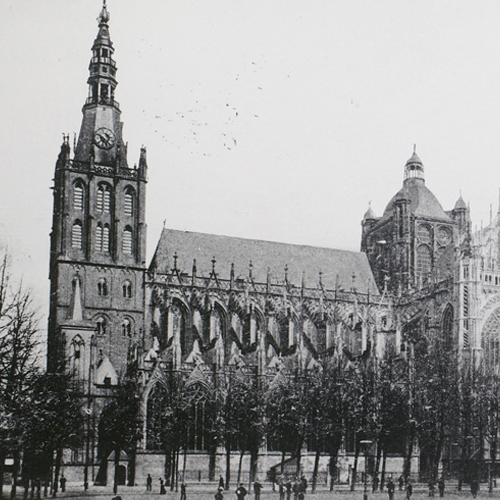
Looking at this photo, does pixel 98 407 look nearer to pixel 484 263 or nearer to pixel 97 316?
pixel 97 316

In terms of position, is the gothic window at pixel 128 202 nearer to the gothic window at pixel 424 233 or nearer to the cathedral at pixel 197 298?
the cathedral at pixel 197 298

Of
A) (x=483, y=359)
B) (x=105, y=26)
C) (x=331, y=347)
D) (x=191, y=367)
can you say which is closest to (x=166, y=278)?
(x=191, y=367)

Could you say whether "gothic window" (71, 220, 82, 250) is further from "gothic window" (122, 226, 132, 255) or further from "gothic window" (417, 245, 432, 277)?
"gothic window" (417, 245, 432, 277)

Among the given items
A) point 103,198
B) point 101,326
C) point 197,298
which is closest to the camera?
point 101,326

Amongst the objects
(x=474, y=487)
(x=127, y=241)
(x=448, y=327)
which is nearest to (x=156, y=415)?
(x=127, y=241)

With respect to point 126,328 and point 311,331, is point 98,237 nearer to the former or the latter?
point 126,328

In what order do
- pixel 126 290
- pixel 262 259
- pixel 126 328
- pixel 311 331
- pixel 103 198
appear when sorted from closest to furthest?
pixel 126 328, pixel 126 290, pixel 103 198, pixel 311 331, pixel 262 259

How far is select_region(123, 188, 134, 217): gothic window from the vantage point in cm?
7538

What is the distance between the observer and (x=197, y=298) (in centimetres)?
7775

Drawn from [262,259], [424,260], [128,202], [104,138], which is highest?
[104,138]

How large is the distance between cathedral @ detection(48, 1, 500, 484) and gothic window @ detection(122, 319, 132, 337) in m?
0.15

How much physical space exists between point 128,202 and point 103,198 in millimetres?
2285

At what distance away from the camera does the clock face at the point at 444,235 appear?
91.4 metres

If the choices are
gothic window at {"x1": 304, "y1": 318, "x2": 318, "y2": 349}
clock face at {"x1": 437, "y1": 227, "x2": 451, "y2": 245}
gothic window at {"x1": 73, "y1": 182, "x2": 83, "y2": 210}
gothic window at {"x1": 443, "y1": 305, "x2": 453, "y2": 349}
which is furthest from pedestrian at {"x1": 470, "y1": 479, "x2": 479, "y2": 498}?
clock face at {"x1": 437, "y1": 227, "x2": 451, "y2": 245}
